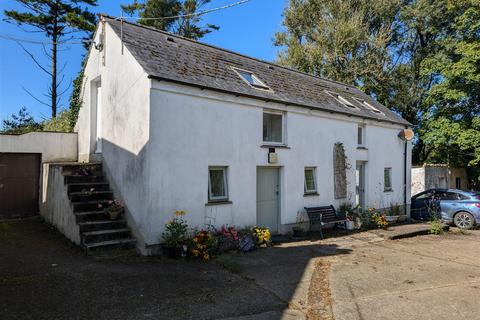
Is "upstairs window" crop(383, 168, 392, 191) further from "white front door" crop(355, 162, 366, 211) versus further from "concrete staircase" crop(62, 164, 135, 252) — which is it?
"concrete staircase" crop(62, 164, 135, 252)

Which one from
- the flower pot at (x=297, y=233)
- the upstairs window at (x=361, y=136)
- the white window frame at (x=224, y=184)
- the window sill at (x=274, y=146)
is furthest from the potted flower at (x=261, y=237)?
the upstairs window at (x=361, y=136)

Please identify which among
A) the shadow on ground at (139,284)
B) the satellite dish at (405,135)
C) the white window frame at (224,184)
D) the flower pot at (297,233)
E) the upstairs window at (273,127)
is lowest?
the shadow on ground at (139,284)

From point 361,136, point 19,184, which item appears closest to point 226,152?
point 19,184

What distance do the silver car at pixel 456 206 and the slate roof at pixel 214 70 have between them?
169 inches

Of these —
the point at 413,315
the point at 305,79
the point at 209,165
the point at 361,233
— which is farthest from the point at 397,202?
the point at 413,315

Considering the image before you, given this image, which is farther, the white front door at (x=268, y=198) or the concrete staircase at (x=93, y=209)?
the white front door at (x=268, y=198)

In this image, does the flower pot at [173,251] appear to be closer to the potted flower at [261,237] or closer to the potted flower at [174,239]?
the potted flower at [174,239]

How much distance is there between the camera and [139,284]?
262 inches

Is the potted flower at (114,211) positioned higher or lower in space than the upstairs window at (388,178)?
lower

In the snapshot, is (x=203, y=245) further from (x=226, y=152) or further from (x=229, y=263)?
(x=226, y=152)

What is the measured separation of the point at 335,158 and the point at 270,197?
3.45 metres

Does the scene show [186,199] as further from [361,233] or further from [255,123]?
[361,233]

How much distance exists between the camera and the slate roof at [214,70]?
960 cm

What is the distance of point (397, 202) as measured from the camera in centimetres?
1700
